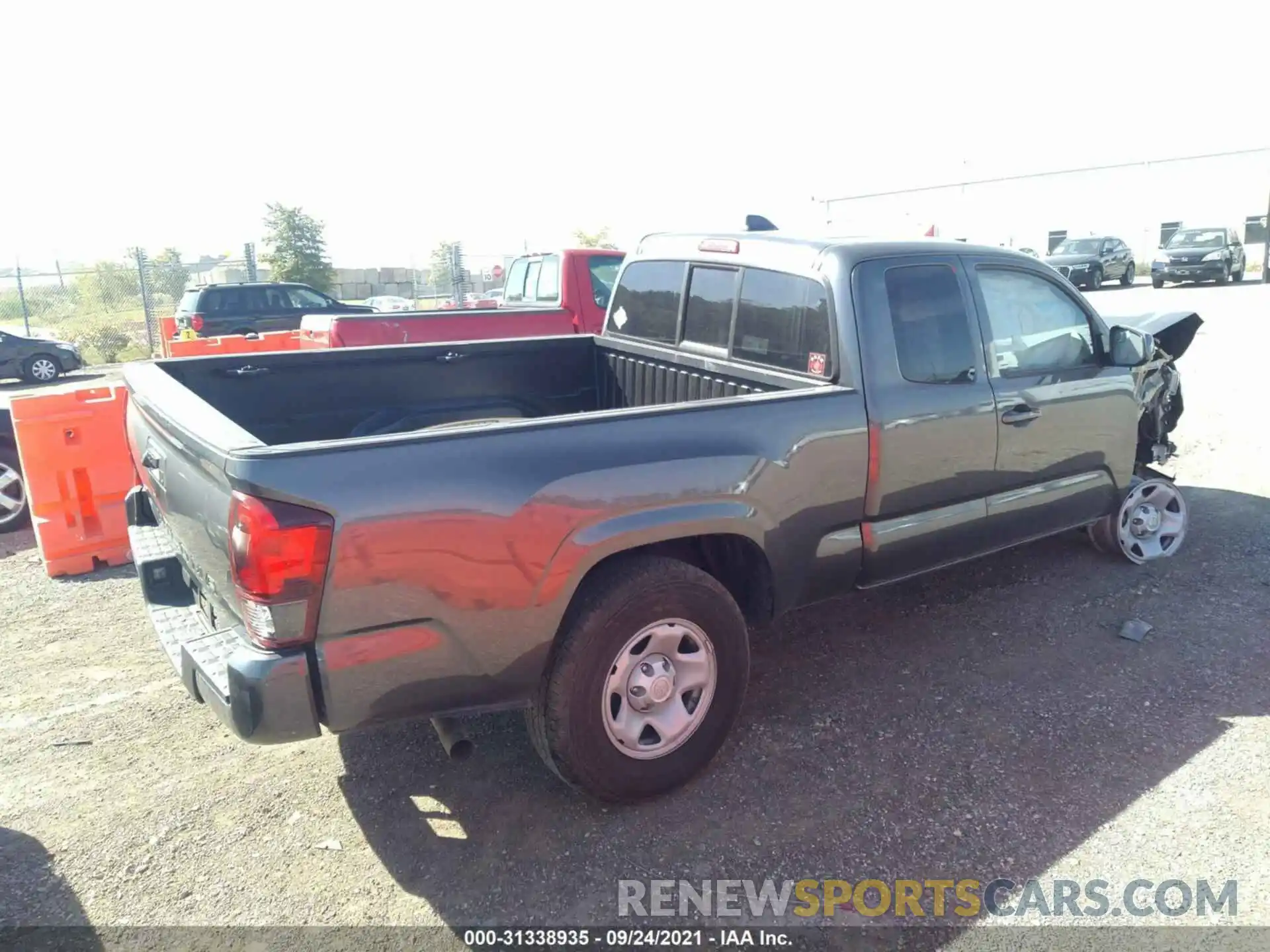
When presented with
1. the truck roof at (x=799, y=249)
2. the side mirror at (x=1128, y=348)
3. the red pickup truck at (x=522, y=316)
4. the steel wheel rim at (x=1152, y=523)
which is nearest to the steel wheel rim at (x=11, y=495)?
the red pickup truck at (x=522, y=316)

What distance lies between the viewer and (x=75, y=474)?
18.5ft

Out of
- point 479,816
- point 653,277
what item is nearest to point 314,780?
point 479,816

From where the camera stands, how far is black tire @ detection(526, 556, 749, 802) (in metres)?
2.88

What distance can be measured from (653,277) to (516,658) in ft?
8.50

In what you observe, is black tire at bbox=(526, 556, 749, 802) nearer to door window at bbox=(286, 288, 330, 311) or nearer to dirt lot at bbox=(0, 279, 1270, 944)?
dirt lot at bbox=(0, 279, 1270, 944)

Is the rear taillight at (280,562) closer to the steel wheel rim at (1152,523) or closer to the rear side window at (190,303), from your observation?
the steel wheel rim at (1152,523)

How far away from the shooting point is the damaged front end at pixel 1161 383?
524 cm

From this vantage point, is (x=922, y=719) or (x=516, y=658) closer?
(x=516, y=658)

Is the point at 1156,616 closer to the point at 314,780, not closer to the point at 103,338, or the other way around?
the point at 314,780

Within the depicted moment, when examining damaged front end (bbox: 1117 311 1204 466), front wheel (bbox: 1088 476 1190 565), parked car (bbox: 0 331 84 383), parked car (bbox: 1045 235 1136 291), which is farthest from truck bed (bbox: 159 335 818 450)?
parked car (bbox: 1045 235 1136 291)

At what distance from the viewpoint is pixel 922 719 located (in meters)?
3.66

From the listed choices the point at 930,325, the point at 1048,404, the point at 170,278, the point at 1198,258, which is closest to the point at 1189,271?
the point at 1198,258

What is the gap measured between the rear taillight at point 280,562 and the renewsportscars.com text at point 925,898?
1321 mm

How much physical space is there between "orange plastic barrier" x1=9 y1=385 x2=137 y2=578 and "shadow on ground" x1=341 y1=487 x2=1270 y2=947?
304 centimetres
